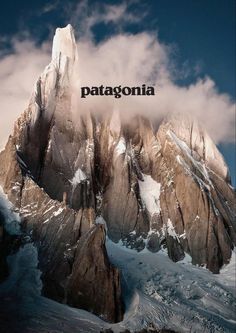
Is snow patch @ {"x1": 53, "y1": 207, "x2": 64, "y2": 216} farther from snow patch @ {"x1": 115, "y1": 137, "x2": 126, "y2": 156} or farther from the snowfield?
snow patch @ {"x1": 115, "y1": 137, "x2": 126, "y2": 156}

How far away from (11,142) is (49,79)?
66.8ft

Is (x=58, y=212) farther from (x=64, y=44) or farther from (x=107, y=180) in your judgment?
(x=64, y=44)

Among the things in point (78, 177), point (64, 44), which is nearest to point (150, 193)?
point (78, 177)

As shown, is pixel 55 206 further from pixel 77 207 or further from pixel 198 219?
pixel 198 219

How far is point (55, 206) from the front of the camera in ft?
314

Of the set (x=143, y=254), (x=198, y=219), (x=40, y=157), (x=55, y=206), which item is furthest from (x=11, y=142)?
(x=198, y=219)

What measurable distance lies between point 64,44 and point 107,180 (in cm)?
3089

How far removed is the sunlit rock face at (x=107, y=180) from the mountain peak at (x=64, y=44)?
211mm

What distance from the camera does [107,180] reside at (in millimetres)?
120438

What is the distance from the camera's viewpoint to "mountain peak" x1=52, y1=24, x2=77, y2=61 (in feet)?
420

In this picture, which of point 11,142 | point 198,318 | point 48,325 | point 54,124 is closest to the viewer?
point 48,325

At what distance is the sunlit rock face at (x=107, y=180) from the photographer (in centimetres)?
9356

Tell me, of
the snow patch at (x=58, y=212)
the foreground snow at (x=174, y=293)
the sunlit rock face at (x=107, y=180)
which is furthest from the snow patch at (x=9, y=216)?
the foreground snow at (x=174, y=293)

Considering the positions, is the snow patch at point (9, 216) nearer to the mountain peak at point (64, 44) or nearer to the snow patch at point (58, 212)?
the snow patch at point (58, 212)
